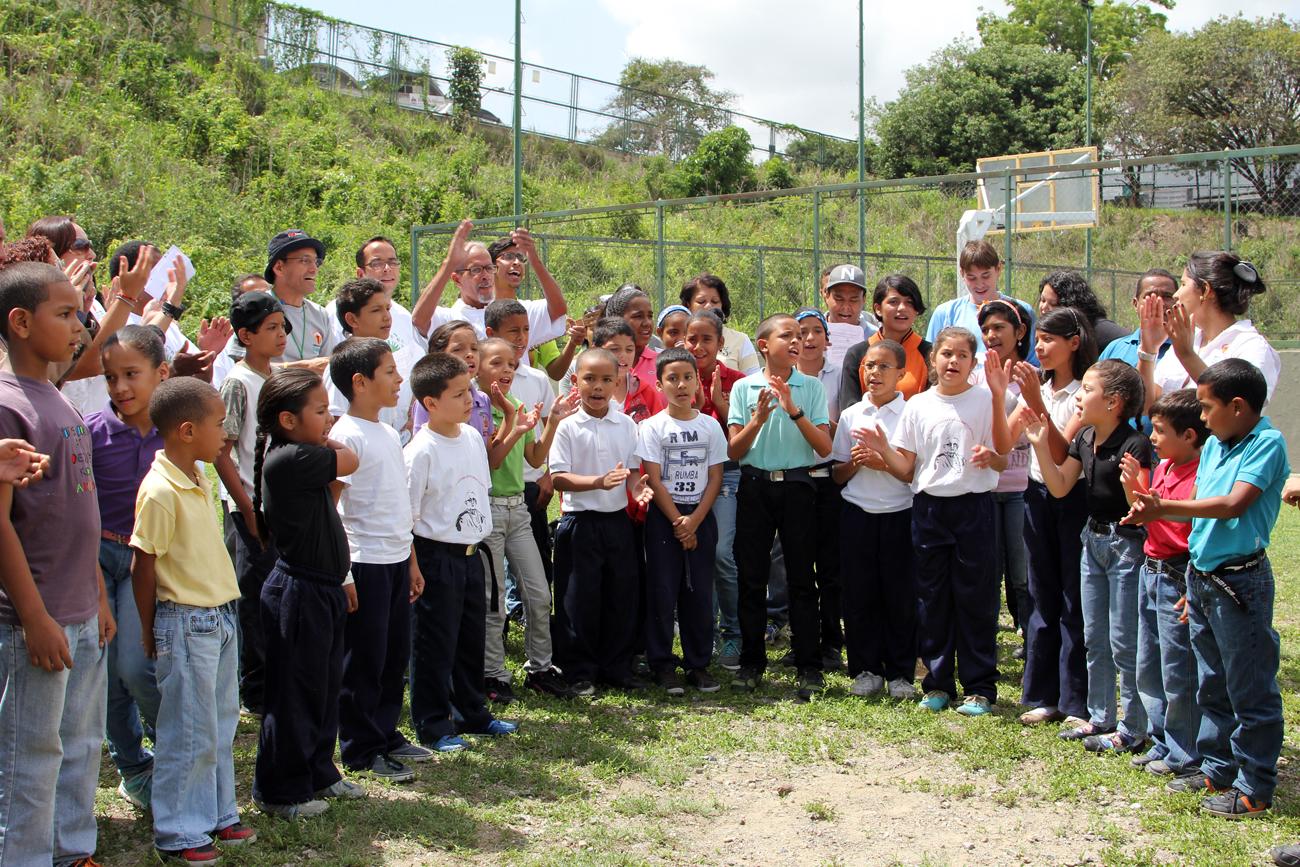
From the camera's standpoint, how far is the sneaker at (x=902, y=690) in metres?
4.97

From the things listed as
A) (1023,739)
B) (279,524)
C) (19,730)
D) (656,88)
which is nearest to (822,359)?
(1023,739)

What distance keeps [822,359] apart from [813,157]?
33.9m

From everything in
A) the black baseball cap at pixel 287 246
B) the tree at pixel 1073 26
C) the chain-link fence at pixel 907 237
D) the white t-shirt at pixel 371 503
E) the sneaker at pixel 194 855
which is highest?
the tree at pixel 1073 26

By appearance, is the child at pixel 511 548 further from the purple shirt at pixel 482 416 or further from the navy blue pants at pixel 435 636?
the navy blue pants at pixel 435 636

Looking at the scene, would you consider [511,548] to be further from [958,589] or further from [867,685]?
[958,589]

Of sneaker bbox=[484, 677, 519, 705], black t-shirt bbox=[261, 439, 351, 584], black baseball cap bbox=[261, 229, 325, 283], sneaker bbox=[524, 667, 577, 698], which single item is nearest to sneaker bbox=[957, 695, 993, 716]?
sneaker bbox=[524, 667, 577, 698]

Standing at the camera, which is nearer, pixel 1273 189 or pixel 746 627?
pixel 746 627

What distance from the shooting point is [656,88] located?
43.3 metres

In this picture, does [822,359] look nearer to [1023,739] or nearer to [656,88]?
[1023,739]

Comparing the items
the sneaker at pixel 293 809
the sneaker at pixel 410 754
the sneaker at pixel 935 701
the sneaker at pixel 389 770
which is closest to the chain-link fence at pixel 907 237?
the sneaker at pixel 935 701

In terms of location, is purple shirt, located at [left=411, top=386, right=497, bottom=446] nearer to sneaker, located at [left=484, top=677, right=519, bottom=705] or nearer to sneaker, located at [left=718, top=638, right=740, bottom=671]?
sneaker, located at [left=484, top=677, right=519, bottom=705]

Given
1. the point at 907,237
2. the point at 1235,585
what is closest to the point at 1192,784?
the point at 1235,585

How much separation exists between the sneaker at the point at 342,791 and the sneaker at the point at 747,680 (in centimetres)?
212

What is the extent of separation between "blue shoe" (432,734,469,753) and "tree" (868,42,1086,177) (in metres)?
34.2
